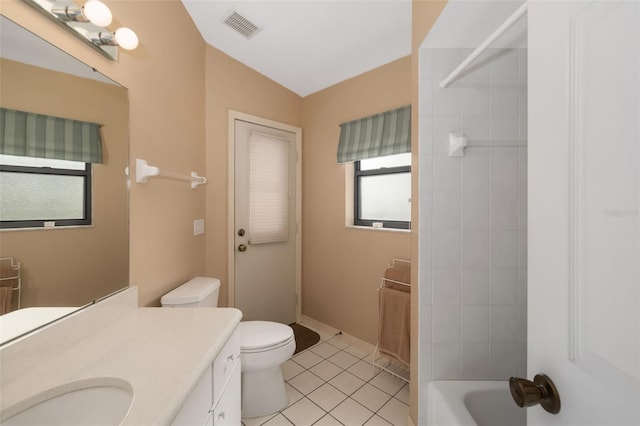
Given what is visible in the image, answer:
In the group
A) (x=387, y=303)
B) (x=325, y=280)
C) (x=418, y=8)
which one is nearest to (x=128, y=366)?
(x=387, y=303)

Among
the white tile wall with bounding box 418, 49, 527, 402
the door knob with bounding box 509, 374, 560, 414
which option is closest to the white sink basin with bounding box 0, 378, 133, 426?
the door knob with bounding box 509, 374, 560, 414

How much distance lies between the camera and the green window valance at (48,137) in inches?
26.6

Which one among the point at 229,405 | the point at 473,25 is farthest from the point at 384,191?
the point at 229,405

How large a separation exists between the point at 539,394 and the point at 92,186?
141 centimetres

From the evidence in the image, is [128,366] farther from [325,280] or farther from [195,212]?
[325,280]

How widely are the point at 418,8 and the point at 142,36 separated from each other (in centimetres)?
139

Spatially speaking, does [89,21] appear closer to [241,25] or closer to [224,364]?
[241,25]

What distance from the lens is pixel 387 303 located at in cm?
192

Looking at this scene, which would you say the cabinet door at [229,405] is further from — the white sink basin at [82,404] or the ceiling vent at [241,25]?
the ceiling vent at [241,25]

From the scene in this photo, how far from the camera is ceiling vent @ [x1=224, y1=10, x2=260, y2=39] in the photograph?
1.75 m

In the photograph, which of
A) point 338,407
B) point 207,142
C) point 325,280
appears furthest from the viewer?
point 325,280

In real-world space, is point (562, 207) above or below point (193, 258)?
above

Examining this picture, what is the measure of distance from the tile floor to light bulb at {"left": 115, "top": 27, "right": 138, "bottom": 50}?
2.01m

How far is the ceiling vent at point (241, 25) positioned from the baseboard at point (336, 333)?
104 inches
